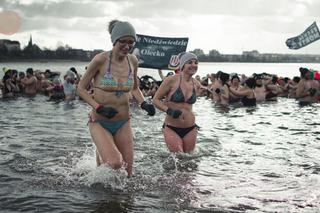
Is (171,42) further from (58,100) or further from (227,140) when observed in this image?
(227,140)

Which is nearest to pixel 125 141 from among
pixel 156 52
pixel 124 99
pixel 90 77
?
pixel 124 99

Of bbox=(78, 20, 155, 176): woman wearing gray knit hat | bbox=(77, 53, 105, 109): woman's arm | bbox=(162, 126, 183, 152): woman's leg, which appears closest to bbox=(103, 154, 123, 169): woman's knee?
bbox=(78, 20, 155, 176): woman wearing gray knit hat

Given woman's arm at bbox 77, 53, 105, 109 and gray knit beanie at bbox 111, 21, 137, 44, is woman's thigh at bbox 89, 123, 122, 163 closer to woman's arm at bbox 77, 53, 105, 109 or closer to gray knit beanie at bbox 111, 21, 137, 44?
woman's arm at bbox 77, 53, 105, 109

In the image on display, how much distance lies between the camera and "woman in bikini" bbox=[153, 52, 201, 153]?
783cm

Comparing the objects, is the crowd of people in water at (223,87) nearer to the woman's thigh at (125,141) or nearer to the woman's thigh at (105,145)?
the woman's thigh at (125,141)

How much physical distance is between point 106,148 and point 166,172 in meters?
2.04

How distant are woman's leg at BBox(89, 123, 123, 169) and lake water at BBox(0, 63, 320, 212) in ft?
1.21

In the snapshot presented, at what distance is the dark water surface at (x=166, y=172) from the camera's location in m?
5.81

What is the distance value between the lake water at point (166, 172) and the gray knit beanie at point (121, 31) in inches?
64.9

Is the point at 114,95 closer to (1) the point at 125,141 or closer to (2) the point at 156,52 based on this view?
(1) the point at 125,141

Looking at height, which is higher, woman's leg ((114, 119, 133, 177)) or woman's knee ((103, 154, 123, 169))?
woman's leg ((114, 119, 133, 177))

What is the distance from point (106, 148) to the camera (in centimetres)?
570

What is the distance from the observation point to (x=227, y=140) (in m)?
11.2

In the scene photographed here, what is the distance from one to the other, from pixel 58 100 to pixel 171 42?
5.78 meters
